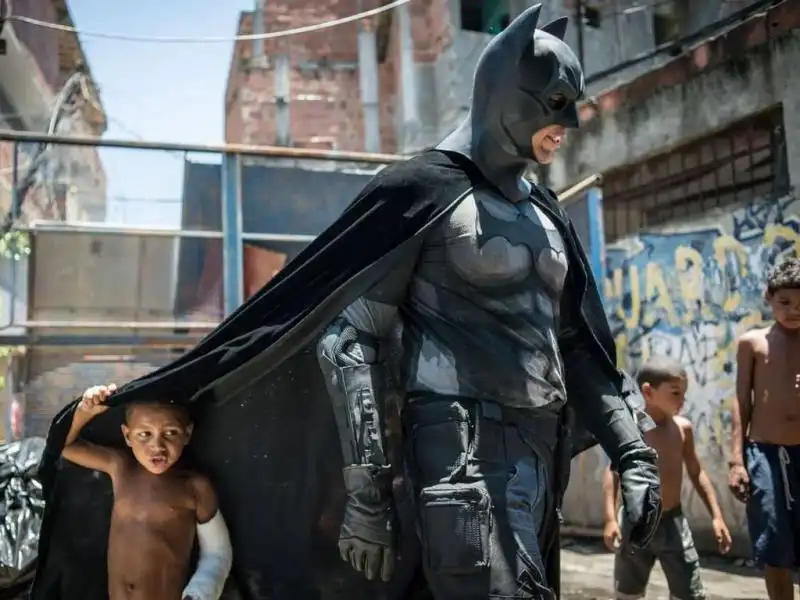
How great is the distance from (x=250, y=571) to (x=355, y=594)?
1.08 feet

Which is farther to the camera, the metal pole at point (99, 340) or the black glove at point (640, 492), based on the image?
the metal pole at point (99, 340)

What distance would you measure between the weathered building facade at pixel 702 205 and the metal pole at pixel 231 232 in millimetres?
3228

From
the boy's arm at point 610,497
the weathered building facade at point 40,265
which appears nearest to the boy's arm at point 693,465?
the boy's arm at point 610,497

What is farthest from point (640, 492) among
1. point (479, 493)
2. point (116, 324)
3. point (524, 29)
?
point (116, 324)

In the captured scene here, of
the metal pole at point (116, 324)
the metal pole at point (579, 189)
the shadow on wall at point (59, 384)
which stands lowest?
the shadow on wall at point (59, 384)

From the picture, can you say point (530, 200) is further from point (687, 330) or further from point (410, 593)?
point (687, 330)

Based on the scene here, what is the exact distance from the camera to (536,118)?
6.94ft

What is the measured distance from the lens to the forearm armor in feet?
6.39

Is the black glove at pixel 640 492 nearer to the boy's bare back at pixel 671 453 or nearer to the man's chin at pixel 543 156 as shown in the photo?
the man's chin at pixel 543 156

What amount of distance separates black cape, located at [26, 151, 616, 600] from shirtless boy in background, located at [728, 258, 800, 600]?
1.85 m

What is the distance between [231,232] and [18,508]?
2492mm

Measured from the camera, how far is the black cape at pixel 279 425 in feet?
7.00

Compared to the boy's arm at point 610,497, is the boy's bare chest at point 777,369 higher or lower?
higher

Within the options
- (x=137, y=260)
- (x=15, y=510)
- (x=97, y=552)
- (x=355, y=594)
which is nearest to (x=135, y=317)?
(x=137, y=260)
